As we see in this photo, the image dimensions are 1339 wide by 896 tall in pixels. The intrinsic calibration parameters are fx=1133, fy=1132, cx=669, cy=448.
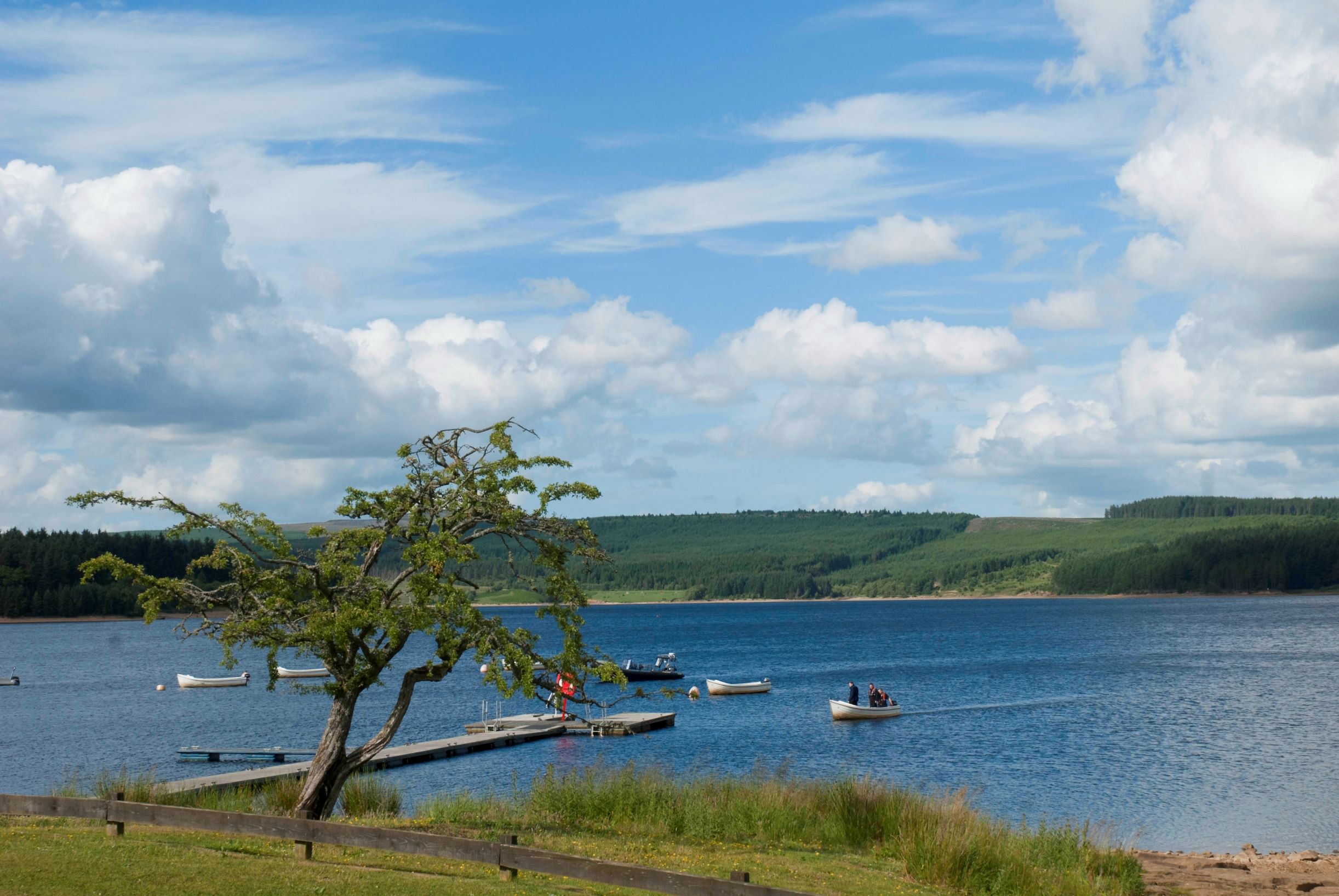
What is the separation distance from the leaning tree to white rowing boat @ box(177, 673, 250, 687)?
6972cm

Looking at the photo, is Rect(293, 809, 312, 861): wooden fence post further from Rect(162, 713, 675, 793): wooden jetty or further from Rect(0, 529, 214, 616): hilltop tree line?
Rect(0, 529, 214, 616): hilltop tree line

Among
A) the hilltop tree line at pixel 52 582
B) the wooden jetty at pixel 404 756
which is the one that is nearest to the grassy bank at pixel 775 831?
the wooden jetty at pixel 404 756

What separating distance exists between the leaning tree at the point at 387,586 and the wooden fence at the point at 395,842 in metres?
3.23

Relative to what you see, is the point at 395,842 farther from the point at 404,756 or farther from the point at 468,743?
the point at 468,743

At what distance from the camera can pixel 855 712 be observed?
61.8 metres

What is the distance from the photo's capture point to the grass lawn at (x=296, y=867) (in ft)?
48.4

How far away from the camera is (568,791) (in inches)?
958

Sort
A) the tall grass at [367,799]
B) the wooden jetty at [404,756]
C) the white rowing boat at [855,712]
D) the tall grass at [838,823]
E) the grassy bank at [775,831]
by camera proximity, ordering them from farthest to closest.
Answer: the white rowing boat at [855,712], the wooden jetty at [404,756], the tall grass at [367,799], the tall grass at [838,823], the grassy bank at [775,831]

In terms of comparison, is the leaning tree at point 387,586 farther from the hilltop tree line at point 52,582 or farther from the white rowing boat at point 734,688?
the hilltop tree line at point 52,582

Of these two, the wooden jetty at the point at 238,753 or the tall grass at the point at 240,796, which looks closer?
the tall grass at the point at 240,796

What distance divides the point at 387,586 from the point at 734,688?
58.4 metres

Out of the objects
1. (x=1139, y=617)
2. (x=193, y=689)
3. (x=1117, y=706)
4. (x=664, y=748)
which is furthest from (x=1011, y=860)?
(x=1139, y=617)

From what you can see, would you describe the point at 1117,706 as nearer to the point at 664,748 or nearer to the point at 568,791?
the point at 664,748

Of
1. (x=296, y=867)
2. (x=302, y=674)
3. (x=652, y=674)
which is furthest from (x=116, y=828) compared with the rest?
(x=302, y=674)
